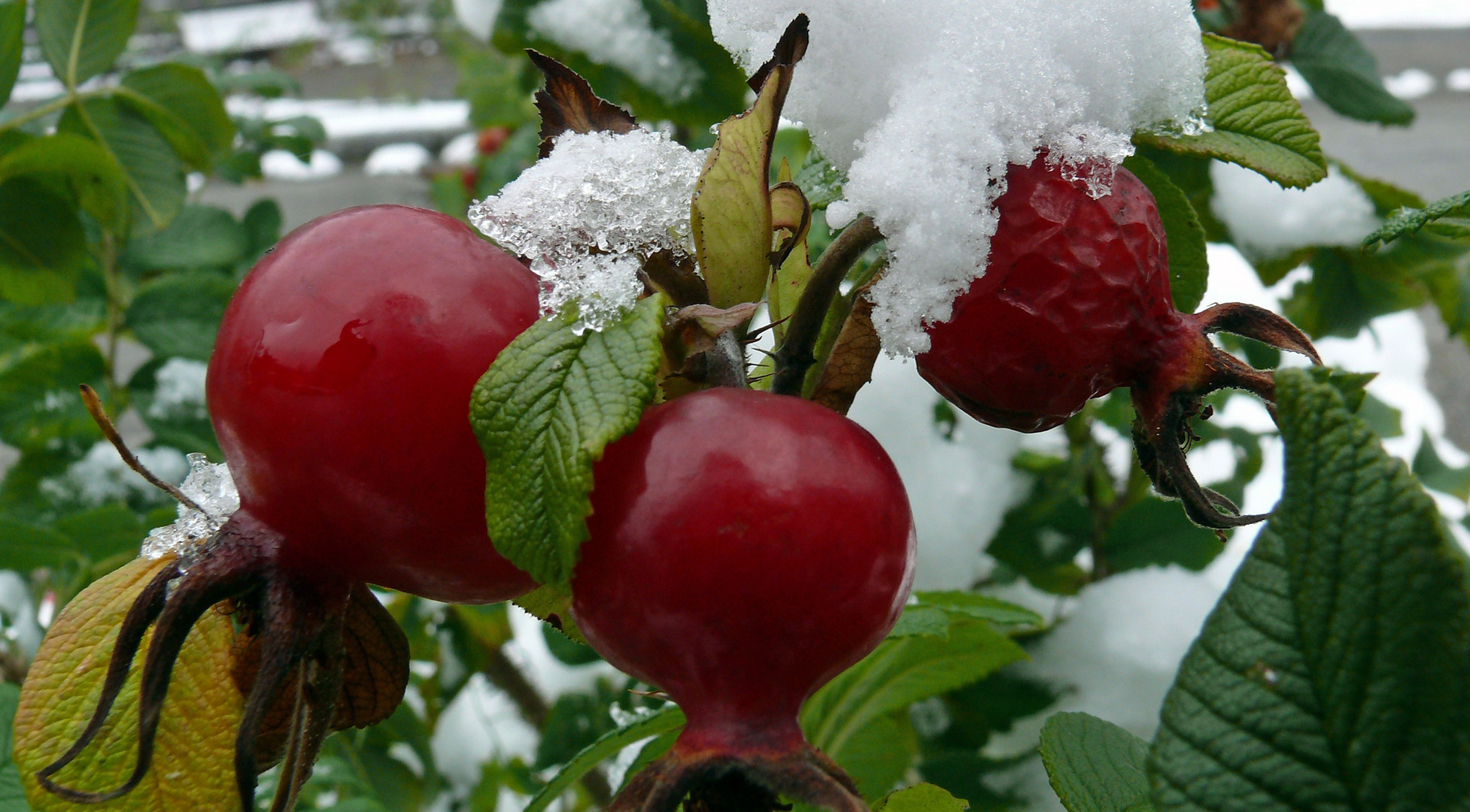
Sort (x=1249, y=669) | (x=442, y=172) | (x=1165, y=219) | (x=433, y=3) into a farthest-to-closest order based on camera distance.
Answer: (x=433, y=3) < (x=442, y=172) < (x=1165, y=219) < (x=1249, y=669)

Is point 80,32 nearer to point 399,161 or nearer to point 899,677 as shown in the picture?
point 899,677

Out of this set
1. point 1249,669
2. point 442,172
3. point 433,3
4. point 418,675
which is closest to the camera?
point 1249,669

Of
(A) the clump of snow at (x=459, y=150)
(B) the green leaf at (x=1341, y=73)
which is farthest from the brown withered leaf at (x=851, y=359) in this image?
(A) the clump of snow at (x=459, y=150)

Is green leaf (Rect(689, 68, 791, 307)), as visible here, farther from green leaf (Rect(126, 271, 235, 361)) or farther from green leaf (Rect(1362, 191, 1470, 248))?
green leaf (Rect(126, 271, 235, 361))

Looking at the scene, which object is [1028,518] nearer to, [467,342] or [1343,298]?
[1343,298]

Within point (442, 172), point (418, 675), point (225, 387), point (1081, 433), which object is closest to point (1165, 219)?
Result: point (225, 387)

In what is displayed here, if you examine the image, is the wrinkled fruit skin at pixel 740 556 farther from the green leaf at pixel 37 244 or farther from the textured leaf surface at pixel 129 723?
the green leaf at pixel 37 244

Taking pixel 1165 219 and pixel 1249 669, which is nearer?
pixel 1249 669
